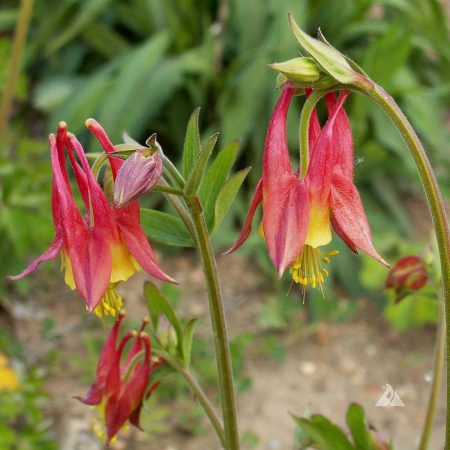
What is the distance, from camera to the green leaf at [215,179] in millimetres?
1406

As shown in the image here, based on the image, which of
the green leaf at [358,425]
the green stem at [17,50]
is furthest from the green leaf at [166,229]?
the green stem at [17,50]

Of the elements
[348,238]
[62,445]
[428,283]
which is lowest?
[62,445]

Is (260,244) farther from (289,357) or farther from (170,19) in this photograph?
(170,19)

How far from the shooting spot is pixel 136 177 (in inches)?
46.0

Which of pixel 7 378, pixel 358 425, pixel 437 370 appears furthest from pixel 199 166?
pixel 7 378

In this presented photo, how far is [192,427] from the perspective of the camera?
2.87 m

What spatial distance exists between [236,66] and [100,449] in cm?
184

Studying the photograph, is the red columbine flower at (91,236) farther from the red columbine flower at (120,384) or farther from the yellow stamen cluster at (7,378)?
the yellow stamen cluster at (7,378)

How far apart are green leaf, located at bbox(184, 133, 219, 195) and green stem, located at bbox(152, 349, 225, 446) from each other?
0.33 metres

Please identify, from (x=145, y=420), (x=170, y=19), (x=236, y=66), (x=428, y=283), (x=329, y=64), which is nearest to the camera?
(x=329, y=64)

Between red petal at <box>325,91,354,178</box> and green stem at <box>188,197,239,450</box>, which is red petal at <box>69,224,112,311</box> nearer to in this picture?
green stem at <box>188,197,239,450</box>

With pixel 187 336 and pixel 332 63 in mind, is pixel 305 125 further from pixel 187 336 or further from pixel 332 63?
pixel 187 336

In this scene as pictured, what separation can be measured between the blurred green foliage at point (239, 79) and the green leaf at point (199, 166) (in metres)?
2.31

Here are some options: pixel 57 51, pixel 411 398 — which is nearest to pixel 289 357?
pixel 411 398
